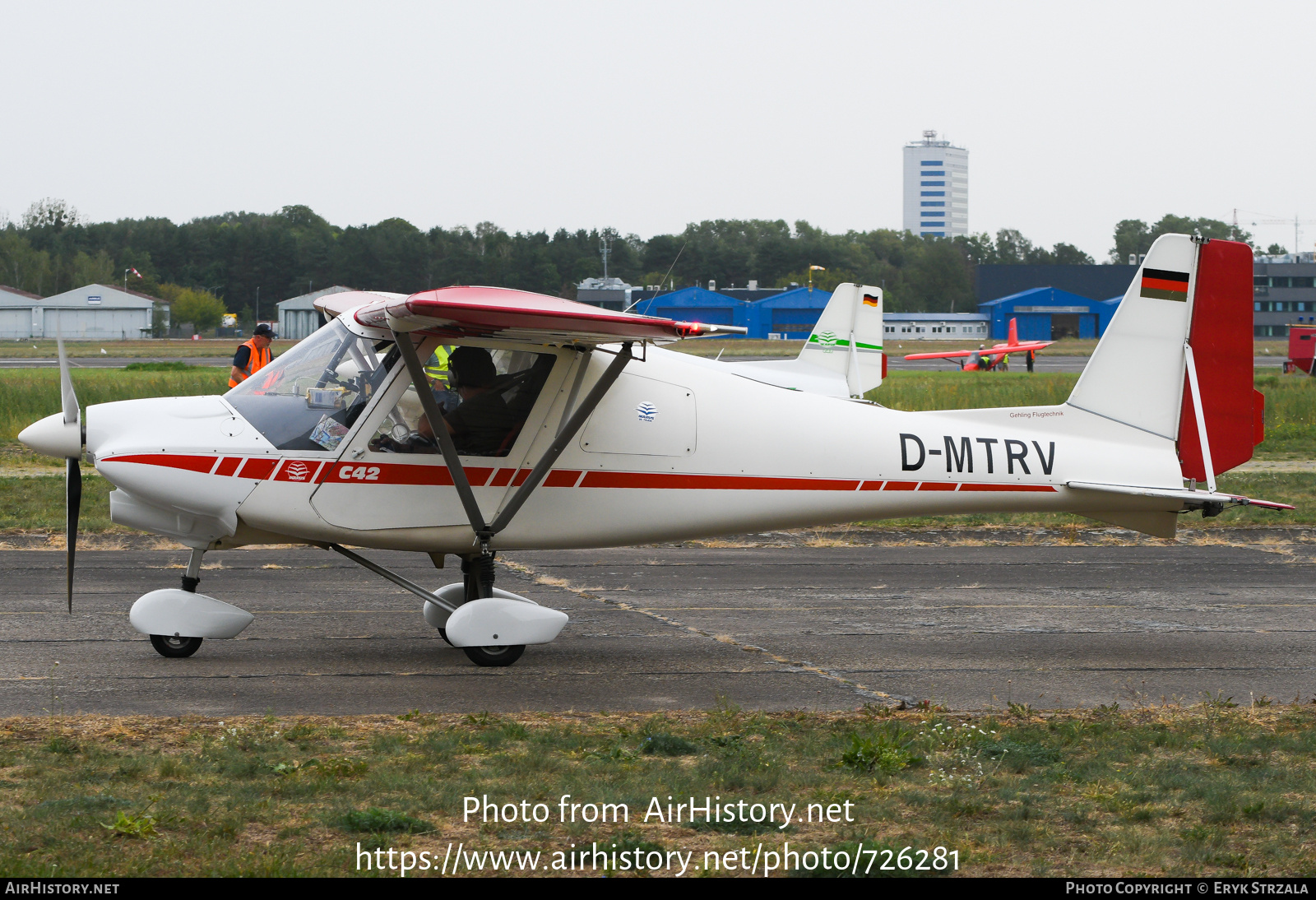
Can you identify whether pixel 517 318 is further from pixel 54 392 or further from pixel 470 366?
pixel 54 392

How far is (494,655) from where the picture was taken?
27.9 feet

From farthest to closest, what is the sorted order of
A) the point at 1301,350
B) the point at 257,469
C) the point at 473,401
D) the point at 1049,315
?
the point at 1049,315
the point at 1301,350
the point at 473,401
the point at 257,469

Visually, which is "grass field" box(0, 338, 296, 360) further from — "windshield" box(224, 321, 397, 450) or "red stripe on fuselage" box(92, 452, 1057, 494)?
"red stripe on fuselage" box(92, 452, 1057, 494)

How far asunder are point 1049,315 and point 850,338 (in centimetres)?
9773

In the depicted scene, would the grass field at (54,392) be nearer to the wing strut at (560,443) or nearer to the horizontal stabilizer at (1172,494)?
the wing strut at (560,443)

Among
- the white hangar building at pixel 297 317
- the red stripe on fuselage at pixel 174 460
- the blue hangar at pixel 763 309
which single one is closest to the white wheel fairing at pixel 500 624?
the red stripe on fuselage at pixel 174 460

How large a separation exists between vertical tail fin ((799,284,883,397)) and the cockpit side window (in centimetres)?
1683

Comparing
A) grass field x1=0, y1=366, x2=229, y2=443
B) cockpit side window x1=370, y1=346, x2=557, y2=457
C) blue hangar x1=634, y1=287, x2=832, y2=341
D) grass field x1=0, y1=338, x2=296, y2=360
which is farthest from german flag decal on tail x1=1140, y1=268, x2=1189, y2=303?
blue hangar x1=634, y1=287, x2=832, y2=341

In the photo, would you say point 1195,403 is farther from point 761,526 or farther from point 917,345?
point 917,345

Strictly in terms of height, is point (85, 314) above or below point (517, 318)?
above

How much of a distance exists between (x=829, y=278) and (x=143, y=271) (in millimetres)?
67633

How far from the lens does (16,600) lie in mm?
10547

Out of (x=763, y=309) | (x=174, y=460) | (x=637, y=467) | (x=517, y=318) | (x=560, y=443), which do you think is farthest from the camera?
(x=763, y=309)

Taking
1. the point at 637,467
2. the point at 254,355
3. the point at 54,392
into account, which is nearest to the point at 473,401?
the point at 637,467
